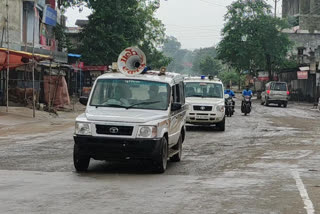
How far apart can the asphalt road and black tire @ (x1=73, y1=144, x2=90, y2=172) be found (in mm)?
158

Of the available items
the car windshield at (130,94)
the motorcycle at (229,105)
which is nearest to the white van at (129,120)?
the car windshield at (130,94)

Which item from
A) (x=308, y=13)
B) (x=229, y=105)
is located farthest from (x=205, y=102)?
(x=308, y=13)

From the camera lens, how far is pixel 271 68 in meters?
70.7

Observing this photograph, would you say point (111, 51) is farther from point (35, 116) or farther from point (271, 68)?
point (271, 68)

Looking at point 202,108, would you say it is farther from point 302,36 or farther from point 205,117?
point 302,36

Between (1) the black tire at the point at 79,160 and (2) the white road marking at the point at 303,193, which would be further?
(1) the black tire at the point at 79,160

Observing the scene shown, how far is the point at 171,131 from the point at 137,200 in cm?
387

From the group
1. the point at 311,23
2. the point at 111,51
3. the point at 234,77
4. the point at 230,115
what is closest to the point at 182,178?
the point at 230,115

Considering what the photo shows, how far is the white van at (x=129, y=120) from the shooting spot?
10312 mm

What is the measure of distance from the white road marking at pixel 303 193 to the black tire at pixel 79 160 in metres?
3.83

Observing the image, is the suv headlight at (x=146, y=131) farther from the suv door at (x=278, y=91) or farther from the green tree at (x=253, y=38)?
the green tree at (x=253, y=38)

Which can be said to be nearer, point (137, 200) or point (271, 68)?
point (137, 200)

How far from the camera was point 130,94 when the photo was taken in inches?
452

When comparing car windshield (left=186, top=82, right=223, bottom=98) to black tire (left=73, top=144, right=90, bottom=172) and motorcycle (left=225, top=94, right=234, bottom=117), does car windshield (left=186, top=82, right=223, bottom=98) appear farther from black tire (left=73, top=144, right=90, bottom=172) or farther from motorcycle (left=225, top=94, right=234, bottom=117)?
black tire (left=73, top=144, right=90, bottom=172)
